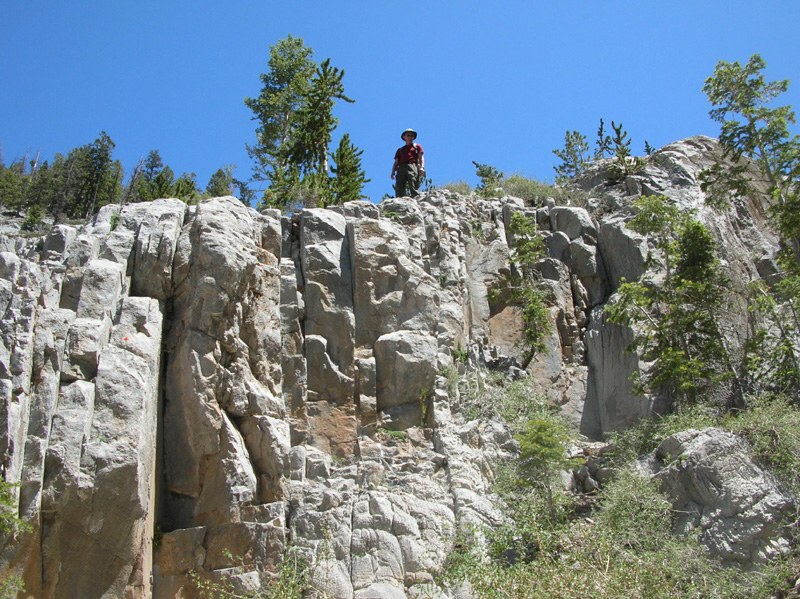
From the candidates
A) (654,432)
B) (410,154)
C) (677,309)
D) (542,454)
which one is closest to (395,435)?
(542,454)

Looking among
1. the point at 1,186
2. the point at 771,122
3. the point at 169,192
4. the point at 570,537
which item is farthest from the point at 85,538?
the point at 1,186

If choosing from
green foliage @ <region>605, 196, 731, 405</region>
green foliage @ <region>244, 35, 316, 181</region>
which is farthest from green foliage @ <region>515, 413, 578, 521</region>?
green foliage @ <region>244, 35, 316, 181</region>

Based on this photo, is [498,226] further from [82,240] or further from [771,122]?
[82,240]

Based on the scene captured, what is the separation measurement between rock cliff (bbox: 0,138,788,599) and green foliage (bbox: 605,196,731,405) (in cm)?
107

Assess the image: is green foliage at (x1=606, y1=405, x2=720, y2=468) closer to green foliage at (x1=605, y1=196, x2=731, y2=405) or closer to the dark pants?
green foliage at (x1=605, y1=196, x2=731, y2=405)

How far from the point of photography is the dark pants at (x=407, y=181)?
69.5ft

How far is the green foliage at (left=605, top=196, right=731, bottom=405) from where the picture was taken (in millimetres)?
17031

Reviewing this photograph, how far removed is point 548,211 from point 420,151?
4448 millimetres

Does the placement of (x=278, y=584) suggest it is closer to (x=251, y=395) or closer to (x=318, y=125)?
(x=251, y=395)

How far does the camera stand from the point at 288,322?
16.0 meters

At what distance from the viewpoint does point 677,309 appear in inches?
687

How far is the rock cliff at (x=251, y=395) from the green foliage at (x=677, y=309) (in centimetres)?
107

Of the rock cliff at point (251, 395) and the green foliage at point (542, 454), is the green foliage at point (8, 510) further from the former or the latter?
the green foliage at point (542, 454)

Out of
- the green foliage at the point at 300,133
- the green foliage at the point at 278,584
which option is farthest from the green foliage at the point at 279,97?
the green foliage at the point at 278,584
